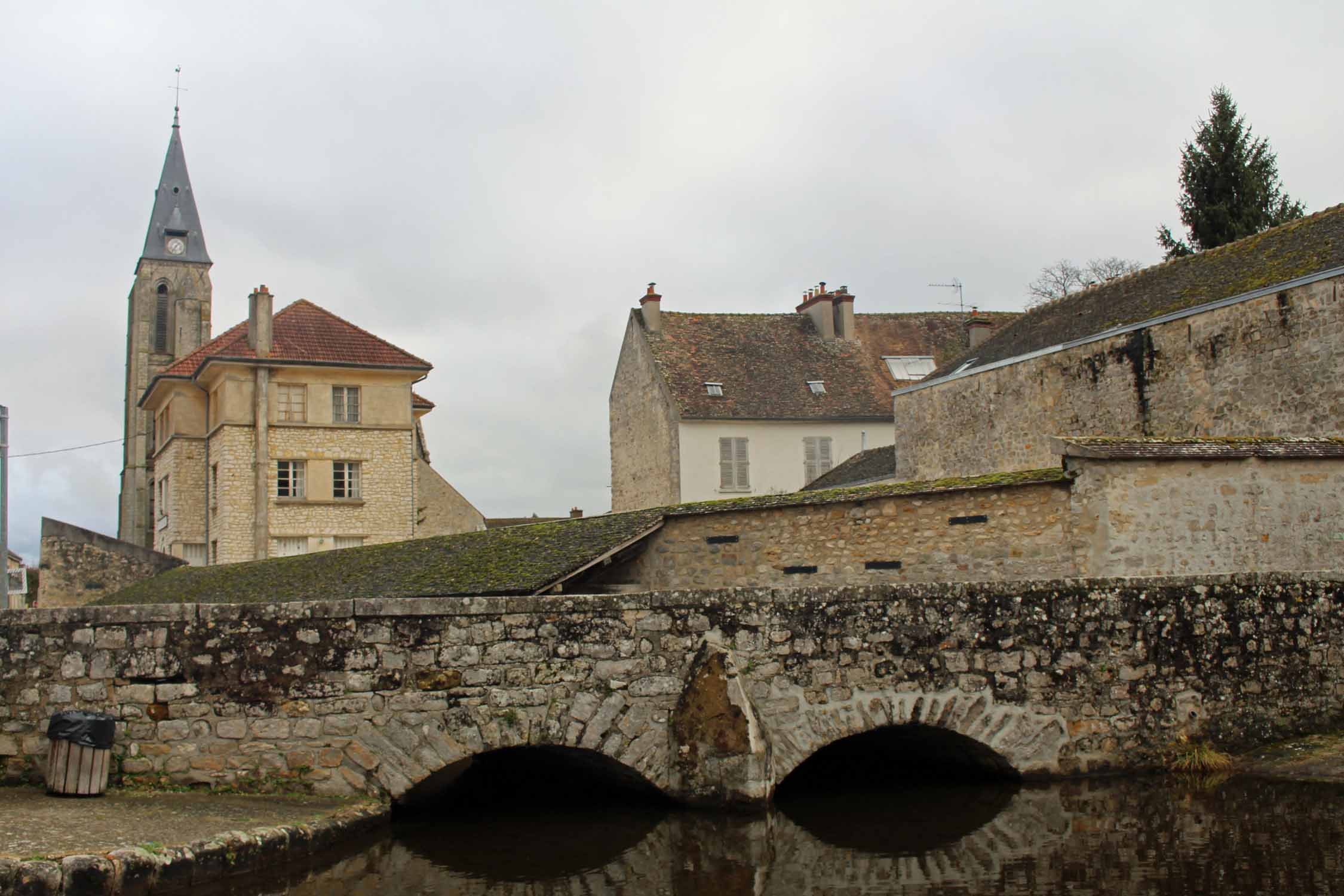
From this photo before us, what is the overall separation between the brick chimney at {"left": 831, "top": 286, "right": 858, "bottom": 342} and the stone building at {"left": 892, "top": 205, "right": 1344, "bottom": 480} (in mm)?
12141

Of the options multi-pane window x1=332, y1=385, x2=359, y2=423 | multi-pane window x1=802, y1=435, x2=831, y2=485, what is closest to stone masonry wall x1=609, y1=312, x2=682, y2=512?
multi-pane window x1=802, y1=435, x2=831, y2=485

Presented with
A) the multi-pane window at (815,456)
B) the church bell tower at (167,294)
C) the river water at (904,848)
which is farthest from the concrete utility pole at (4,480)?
the church bell tower at (167,294)

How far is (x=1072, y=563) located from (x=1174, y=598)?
3428 millimetres

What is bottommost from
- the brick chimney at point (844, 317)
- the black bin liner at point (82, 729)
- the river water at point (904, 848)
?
the river water at point (904, 848)

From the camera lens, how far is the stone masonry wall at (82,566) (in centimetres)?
2588

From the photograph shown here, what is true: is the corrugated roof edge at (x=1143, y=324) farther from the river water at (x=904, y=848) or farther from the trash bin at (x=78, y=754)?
the trash bin at (x=78, y=754)

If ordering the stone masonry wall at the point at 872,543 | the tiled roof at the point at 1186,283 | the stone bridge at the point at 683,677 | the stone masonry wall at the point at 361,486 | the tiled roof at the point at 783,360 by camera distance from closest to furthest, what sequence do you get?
the stone bridge at the point at 683,677 < the stone masonry wall at the point at 872,543 < the tiled roof at the point at 1186,283 < the stone masonry wall at the point at 361,486 < the tiled roof at the point at 783,360

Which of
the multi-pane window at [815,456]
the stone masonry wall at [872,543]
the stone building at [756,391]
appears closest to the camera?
the stone masonry wall at [872,543]

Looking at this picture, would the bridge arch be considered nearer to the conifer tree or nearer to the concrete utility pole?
the concrete utility pole

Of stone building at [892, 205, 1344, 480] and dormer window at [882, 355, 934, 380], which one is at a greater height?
dormer window at [882, 355, 934, 380]

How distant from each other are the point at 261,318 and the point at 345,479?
4.62 meters

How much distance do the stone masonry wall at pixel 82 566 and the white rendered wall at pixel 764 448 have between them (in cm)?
1316

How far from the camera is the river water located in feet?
23.5

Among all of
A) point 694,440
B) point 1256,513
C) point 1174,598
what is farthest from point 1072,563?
point 694,440
